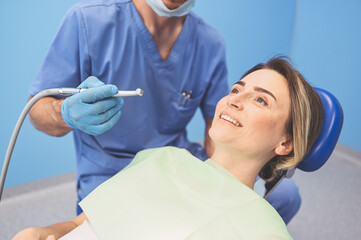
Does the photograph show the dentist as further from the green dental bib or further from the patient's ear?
the patient's ear

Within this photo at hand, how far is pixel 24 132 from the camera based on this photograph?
176 cm

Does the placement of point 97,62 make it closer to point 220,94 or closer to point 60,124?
point 60,124

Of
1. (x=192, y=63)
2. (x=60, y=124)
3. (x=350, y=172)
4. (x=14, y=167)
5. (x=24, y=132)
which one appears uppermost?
(x=192, y=63)

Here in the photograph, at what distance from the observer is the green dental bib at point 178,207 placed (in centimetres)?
85

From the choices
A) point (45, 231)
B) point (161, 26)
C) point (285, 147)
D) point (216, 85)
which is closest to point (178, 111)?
point (216, 85)

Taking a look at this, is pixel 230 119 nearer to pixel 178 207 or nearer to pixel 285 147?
pixel 285 147

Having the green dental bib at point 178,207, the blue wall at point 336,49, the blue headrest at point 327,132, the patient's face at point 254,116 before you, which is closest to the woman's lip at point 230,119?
the patient's face at point 254,116

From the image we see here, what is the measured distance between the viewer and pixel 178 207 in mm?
898

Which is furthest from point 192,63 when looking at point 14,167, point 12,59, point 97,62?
point 14,167

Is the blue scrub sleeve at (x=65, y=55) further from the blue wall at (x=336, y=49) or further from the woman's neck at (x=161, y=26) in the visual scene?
the blue wall at (x=336, y=49)

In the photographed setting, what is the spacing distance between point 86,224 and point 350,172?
2.11 metres

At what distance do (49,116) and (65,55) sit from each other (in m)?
0.21

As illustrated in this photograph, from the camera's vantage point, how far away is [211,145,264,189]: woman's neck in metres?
1.11

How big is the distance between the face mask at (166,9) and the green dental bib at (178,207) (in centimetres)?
51
